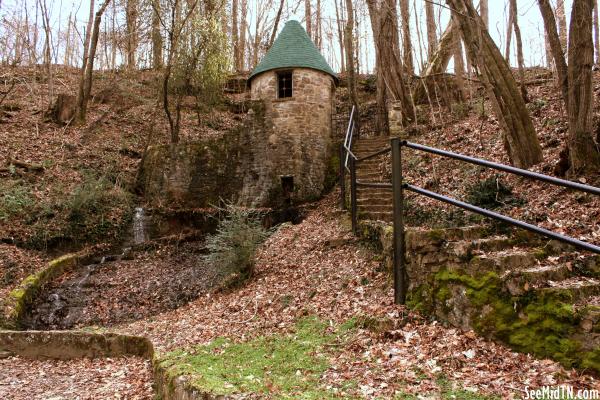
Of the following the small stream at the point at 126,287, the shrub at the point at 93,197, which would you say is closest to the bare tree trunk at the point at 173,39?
the shrub at the point at 93,197

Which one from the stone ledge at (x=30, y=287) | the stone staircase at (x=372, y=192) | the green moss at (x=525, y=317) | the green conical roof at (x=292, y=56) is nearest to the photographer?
the green moss at (x=525, y=317)

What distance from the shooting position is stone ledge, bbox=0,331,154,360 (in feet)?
18.9

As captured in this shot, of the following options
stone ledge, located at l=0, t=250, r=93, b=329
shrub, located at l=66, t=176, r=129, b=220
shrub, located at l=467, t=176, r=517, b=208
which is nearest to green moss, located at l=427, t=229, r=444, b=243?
shrub, located at l=467, t=176, r=517, b=208

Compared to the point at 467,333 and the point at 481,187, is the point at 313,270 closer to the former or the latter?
the point at 481,187

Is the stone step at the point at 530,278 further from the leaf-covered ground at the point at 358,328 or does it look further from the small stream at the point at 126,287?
the small stream at the point at 126,287

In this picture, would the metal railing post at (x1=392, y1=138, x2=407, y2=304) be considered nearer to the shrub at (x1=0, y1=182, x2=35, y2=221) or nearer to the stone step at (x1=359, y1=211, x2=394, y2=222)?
the stone step at (x1=359, y1=211, x2=394, y2=222)

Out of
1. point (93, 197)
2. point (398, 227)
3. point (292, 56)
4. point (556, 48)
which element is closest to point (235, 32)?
point (292, 56)

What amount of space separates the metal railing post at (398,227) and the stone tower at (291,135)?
917cm

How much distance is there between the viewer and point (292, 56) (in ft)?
45.0

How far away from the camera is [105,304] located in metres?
8.29

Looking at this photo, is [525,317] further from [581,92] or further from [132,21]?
[132,21]

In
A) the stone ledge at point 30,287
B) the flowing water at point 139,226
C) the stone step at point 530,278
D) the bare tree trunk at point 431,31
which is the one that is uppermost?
the bare tree trunk at point 431,31

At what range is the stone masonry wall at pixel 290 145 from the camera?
1310 centimetres

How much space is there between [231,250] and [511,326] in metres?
5.20
